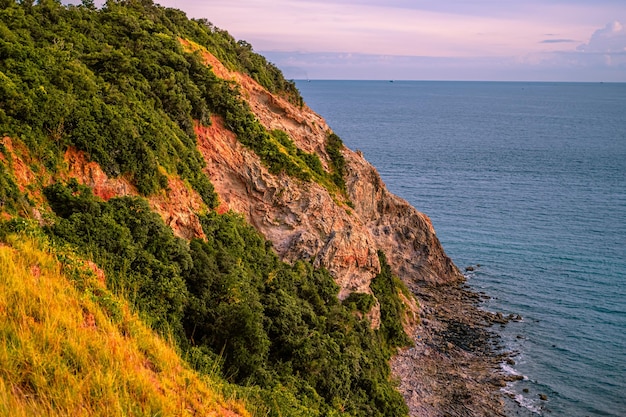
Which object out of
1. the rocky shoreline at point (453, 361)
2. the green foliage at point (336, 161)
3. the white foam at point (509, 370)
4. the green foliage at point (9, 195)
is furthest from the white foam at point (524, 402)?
the green foliage at point (9, 195)

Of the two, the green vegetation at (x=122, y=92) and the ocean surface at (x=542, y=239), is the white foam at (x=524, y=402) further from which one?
the green vegetation at (x=122, y=92)

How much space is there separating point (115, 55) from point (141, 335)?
1996 cm

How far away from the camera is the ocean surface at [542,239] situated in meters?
40.4

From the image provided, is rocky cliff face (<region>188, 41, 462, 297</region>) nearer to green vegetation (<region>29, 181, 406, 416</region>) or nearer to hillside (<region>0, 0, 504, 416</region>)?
hillside (<region>0, 0, 504, 416</region>)

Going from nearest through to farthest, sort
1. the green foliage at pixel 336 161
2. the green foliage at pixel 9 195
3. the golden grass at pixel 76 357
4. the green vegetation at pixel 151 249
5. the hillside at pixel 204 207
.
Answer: the golden grass at pixel 76 357, the green vegetation at pixel 151 249, the green foliage at pixel 9 195, the hillside at pixel 204 207, the green foliage at pixel 336 161

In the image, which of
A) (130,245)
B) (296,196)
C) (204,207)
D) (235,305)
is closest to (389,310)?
(296,196)

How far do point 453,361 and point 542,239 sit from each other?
29.0 meters

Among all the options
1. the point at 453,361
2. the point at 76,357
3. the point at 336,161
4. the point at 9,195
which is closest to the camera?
the point at 76,357

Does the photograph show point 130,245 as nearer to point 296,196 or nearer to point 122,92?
point 122,92

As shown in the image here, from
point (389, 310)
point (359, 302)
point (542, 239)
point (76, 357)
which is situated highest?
point (76, 357)

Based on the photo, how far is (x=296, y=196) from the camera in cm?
3578

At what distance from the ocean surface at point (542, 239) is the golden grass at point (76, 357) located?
102 ft

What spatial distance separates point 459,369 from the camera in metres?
40.4

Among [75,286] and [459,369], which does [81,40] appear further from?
[459,369]
